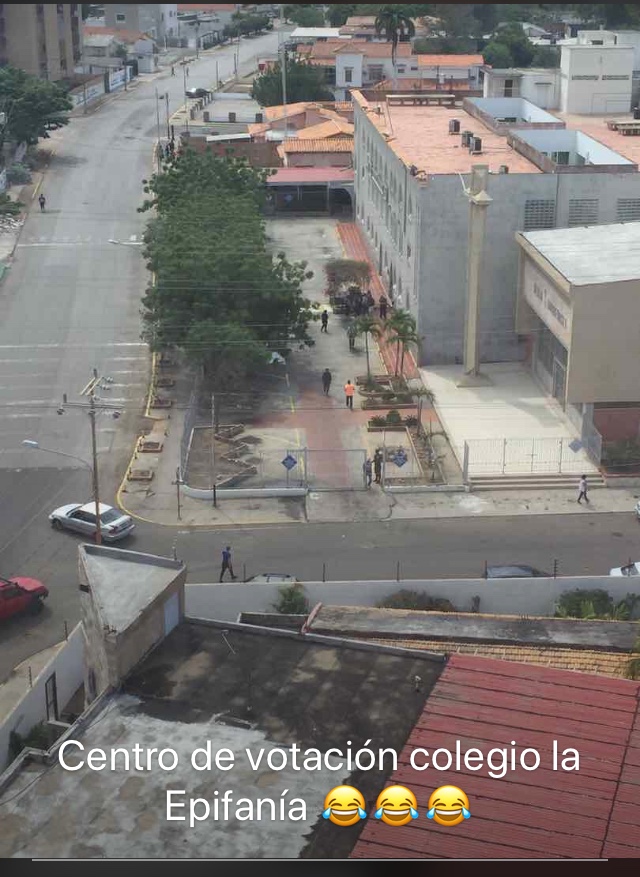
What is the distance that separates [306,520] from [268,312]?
Answer: 11.0 metres

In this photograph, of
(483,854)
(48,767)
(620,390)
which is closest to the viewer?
(483,854)

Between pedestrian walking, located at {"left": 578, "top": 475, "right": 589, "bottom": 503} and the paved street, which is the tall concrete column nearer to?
pedestrian walking, located at {"left": 578, "top": 475, "right": 589, "bottom": 503}

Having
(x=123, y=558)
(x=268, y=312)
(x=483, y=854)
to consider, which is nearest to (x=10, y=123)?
(x=268, y=312)

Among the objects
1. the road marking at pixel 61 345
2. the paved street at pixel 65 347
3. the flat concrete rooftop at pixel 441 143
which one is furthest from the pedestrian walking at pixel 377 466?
the road marking at pixel 61 345

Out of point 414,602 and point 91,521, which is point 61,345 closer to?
point 91,521

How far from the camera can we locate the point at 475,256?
3853 cm

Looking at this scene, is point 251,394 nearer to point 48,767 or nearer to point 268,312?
point 268,312

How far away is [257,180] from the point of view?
56.7 meters

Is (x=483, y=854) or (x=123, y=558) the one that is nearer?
(x=483, y=854)

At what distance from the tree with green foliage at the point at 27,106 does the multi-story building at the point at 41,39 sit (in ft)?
34.9

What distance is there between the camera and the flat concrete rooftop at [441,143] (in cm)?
4466

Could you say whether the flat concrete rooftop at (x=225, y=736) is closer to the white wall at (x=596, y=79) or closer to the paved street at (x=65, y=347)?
the paved street at (x=65, y=347)

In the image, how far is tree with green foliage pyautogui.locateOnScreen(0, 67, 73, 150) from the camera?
241 ft

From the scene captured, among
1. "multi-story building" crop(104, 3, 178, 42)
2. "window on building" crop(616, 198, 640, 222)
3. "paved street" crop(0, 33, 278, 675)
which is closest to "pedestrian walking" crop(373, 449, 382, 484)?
"paved street" crop(0, 33, 278, 675)
